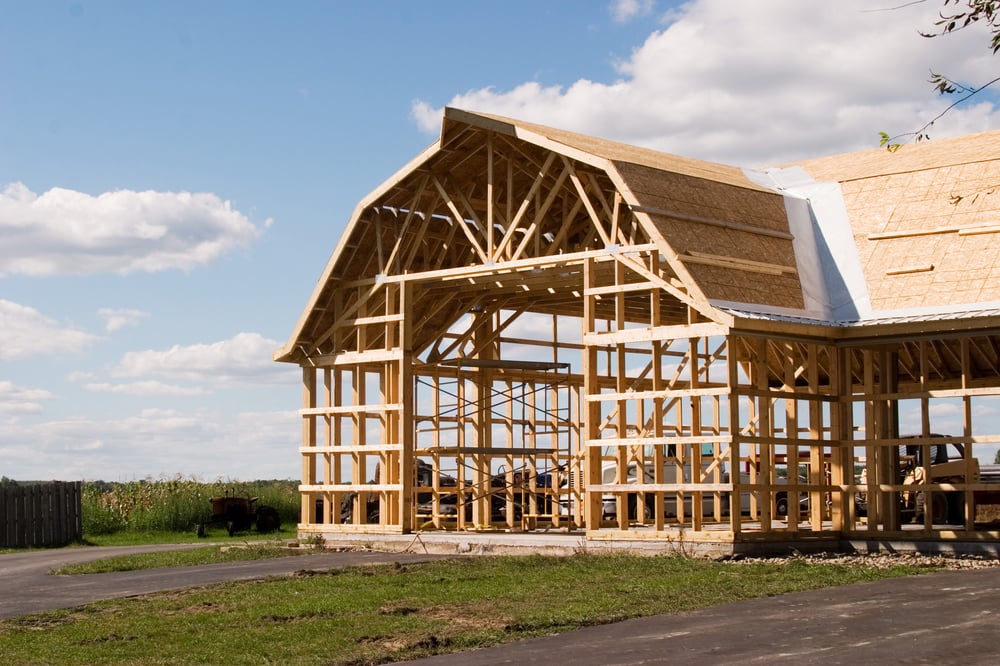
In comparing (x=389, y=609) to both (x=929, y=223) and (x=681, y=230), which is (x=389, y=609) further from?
(x=929, y=223)

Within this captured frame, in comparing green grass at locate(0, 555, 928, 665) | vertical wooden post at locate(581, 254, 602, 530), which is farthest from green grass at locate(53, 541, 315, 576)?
vertical wooden post at locate(581, 254, 602, 530)

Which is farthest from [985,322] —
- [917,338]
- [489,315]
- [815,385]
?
[489,315]

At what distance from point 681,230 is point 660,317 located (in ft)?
15.6

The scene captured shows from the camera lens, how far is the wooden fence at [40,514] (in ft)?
115

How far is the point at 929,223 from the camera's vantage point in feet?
81.7

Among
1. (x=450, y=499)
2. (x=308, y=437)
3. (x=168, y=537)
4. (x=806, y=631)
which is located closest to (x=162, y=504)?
(x=168, y=537)

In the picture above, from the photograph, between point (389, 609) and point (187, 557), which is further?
point (187, 557)

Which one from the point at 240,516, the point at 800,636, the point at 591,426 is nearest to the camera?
the point at 800,636

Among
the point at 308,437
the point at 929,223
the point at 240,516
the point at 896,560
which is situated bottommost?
the point at 896,560

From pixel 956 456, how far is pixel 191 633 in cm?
2482

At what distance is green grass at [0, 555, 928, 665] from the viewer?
14484 mm

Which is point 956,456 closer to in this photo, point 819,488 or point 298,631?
point 819,488

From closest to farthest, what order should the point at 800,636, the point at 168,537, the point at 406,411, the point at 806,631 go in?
1. the point at 800,636
2. the point at 806,631
3. the point at 406,411
4. the point at 168,537

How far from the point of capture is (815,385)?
23812 mm
